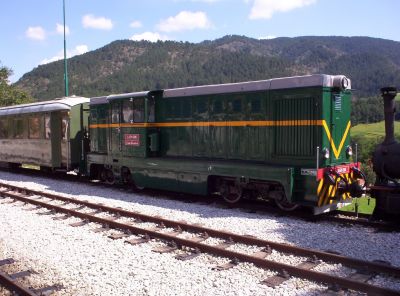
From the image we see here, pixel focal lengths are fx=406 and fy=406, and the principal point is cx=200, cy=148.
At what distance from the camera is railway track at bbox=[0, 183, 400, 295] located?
5.27 metres

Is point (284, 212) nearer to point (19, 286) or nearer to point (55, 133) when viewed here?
point (19, 286)

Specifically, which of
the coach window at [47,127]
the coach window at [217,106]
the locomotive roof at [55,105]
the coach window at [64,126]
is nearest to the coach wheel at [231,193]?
the coach window at [217,106]

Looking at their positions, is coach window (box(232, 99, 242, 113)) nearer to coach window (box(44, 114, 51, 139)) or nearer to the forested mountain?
coach window (box(44, 114, 51, 139))

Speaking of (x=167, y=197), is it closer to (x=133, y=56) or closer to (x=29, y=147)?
(x=29, y=147)

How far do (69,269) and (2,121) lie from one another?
15.7 metres

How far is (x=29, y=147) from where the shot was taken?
1722 centimetres

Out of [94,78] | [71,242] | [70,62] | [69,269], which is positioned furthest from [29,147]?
[70,62]

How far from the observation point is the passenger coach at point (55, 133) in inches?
599

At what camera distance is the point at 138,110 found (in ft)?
40.5

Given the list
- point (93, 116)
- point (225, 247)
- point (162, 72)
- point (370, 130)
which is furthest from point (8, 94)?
point (162, 72)

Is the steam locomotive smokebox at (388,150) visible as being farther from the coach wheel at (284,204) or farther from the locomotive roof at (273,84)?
the coach wheel at (284,204)

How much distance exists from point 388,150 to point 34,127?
14.0 metres

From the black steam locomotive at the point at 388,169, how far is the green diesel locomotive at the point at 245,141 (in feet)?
3.28

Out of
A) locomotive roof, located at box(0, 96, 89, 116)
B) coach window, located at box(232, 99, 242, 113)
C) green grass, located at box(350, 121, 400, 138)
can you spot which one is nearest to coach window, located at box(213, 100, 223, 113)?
coach window, located at box(232, 99, 242, 113)
